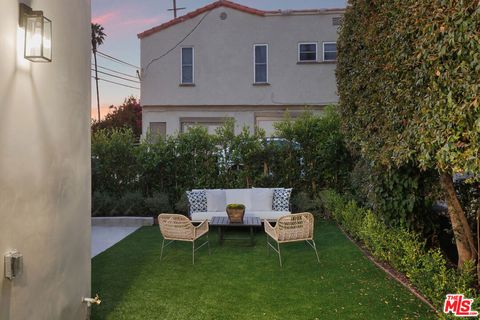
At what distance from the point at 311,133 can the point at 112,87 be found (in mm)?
22212

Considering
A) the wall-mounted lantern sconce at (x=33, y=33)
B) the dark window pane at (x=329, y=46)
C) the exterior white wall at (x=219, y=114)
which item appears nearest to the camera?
the wall-mounted lantern sconce at (x=33, y=33)

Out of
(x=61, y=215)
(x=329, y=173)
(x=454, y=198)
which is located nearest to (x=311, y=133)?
(x=329, y=173)

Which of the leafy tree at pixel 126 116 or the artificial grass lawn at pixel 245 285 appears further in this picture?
the leafy tree at pixel 126 116

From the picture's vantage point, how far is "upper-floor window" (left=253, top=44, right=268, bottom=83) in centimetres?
1585

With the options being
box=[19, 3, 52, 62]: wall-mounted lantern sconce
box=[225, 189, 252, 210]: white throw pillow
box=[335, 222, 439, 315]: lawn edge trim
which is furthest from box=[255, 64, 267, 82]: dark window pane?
box=[19, 3, 52, 62]: wall-mounted lantern sconce

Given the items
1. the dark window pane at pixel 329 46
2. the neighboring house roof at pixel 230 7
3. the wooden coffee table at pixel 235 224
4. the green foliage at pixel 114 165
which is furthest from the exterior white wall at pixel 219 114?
the wooden coffee table at pixel 235 224

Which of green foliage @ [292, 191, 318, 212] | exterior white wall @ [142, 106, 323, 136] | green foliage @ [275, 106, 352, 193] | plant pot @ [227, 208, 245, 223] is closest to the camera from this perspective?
plant pot @ [227, 208, 245, 223]

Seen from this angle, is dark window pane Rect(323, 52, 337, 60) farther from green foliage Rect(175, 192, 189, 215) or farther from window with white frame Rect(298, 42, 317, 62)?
green foliage Rect(175, 192, 189, 215)

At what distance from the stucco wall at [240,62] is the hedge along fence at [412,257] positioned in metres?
8.56

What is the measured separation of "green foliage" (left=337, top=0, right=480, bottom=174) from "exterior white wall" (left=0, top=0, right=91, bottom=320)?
305cm

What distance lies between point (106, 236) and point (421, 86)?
22.7ft

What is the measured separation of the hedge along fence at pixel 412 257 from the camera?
12.8 feet

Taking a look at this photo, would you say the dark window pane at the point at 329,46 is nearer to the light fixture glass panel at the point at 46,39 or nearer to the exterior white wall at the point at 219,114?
the exterior white wall at the point at 219,114

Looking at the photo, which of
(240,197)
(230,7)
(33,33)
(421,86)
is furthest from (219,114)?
(33,33)
